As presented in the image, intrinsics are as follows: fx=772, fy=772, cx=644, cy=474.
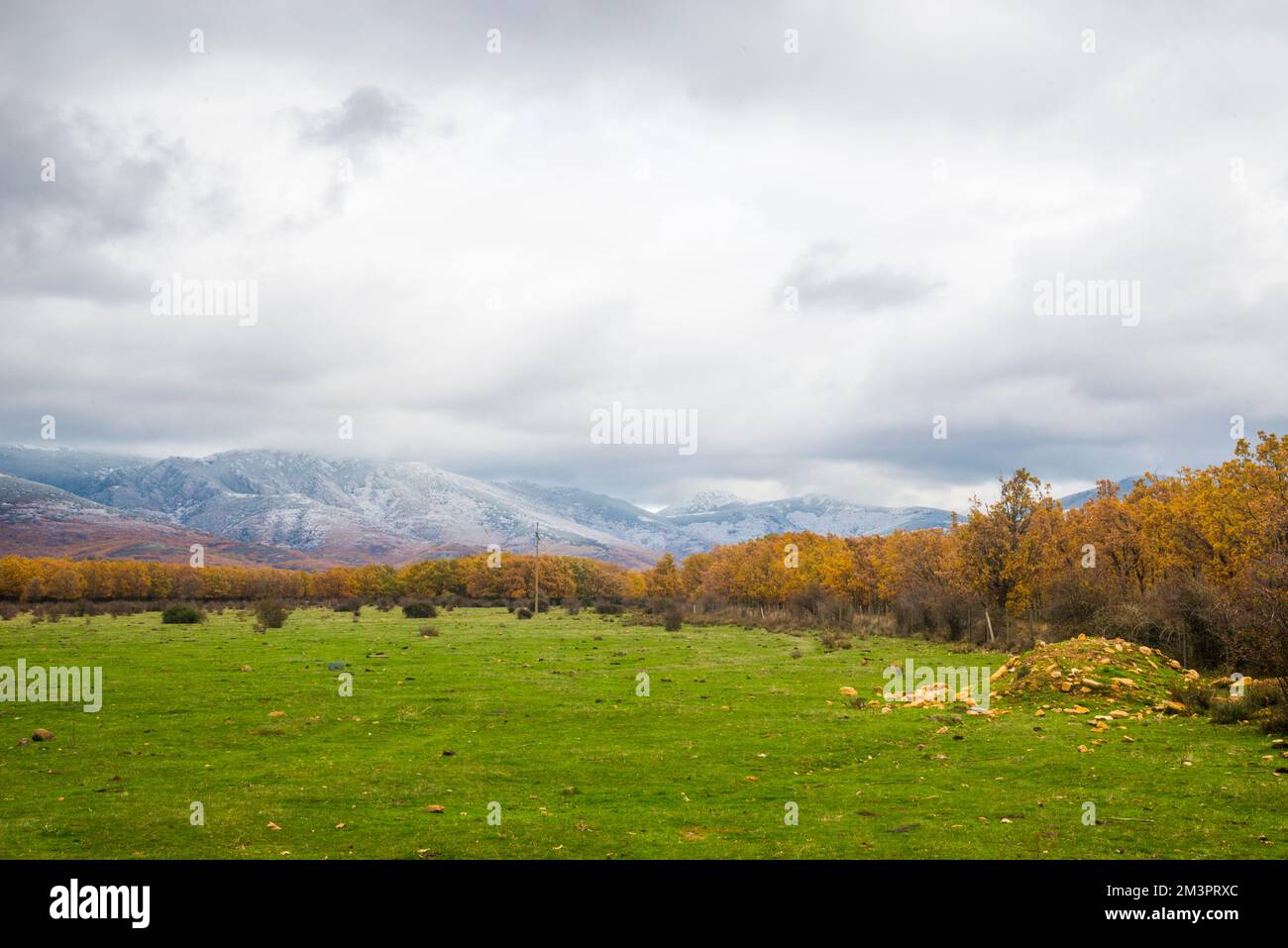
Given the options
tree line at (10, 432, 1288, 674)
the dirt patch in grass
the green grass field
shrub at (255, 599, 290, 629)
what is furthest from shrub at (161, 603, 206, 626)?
the dirt patch in grass

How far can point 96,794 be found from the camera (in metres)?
17.0

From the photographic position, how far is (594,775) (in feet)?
63.5

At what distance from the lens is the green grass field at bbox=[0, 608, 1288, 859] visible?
13805 mm

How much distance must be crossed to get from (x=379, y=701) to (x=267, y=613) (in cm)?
4784

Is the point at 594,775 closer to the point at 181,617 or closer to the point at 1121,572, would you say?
the point at 1121,572

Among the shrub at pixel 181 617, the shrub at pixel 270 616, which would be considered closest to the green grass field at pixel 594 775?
the shrub at pixel 270 616

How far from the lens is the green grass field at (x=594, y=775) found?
45.3 ft

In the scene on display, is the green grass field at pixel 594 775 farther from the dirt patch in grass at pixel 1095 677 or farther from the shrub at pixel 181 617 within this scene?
the shrub at pixel 181 617

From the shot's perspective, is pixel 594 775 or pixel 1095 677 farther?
pixel 1095 677

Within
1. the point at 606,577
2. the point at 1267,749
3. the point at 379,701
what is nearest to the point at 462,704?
the point at 379,701

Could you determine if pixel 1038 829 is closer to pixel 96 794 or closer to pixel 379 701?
pixel 96 794

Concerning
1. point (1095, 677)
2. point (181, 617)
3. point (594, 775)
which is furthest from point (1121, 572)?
point (181, 617)

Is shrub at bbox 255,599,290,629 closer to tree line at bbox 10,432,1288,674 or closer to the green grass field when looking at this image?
the green grass field

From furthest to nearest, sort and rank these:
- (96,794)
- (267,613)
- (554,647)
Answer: (267,613) → (554,647) → (96,794)
